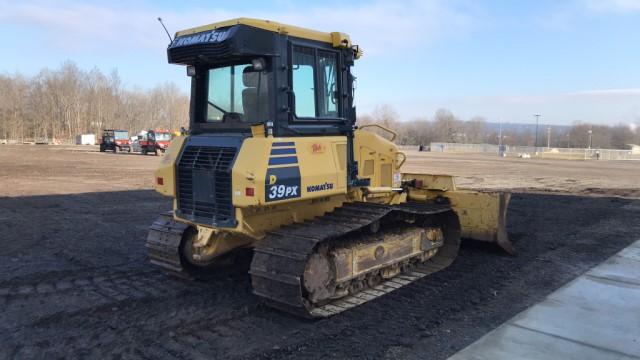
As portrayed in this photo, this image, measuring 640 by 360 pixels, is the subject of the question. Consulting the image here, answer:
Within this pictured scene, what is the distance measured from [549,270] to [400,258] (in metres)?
2.63

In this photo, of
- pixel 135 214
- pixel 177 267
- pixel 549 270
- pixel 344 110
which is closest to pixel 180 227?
pixel 177 267

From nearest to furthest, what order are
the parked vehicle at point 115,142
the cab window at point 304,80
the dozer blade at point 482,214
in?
the cab window at point 304,80 < the dozer blade at point 482,214 < the parked vehicle at point 115,142

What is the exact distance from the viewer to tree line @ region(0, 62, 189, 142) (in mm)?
98875

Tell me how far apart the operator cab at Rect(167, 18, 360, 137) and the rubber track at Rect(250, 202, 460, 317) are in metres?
1.03

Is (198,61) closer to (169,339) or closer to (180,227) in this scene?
(180,227)

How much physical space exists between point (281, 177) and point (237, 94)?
48.1 inches

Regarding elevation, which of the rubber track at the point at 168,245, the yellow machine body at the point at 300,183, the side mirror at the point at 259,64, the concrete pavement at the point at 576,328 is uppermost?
the side mirror at the point at 259,64

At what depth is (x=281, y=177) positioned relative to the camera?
207 inches

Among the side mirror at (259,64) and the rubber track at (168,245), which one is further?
the rubber track at (168,245)

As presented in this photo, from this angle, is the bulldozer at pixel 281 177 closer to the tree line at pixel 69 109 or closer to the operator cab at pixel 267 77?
the operator cab at pixel 267 77

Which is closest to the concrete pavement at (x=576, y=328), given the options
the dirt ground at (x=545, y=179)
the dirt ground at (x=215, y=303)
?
the dirt ground at (x=215, y=303)

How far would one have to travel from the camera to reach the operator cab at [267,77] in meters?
5.36

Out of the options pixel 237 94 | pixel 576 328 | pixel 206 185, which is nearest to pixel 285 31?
pixel 237 94

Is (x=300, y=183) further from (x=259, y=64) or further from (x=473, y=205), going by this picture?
(x=473, y=205)
